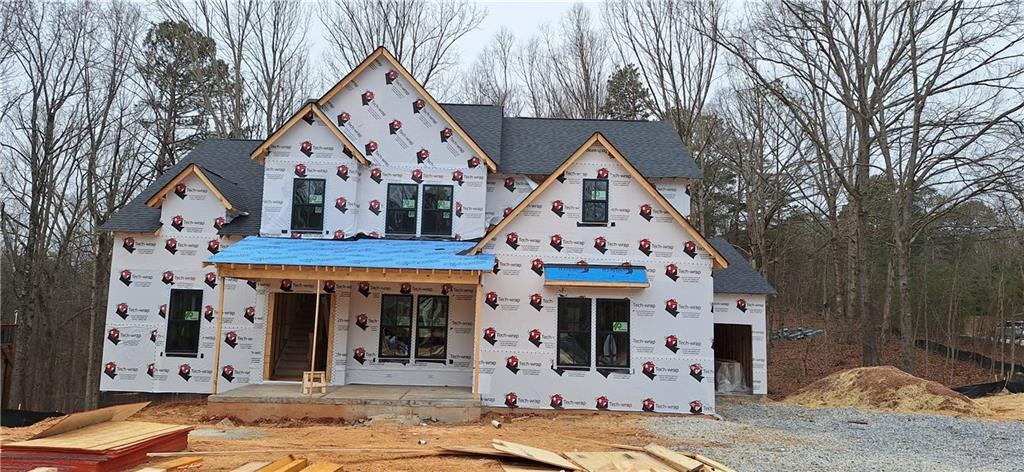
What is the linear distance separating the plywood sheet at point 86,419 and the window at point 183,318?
7.22 m

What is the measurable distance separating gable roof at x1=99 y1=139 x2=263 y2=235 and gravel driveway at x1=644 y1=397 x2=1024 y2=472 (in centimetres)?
1124

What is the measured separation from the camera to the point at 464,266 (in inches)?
514

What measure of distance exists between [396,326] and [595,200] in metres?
5.53

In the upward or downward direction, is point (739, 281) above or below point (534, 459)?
above

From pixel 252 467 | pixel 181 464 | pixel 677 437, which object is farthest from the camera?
pixel 677 437

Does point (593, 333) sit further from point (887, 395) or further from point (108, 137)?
point (108, 137)

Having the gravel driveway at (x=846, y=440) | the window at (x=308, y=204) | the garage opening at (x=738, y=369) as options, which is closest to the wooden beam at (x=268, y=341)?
the window at (x=308, y=204)

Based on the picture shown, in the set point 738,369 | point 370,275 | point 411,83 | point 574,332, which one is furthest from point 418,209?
point 738,369

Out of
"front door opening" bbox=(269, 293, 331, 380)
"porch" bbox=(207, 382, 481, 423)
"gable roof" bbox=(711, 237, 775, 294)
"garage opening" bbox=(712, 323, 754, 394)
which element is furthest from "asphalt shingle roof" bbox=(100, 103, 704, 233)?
"porch" bbox=(207, 382, 481, 423)

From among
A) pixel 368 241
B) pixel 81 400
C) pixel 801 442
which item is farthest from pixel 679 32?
pixel 81 400

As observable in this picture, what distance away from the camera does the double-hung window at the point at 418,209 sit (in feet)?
52.3

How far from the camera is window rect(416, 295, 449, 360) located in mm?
15102

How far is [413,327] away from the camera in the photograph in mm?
15156

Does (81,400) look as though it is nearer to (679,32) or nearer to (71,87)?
(71,87)
